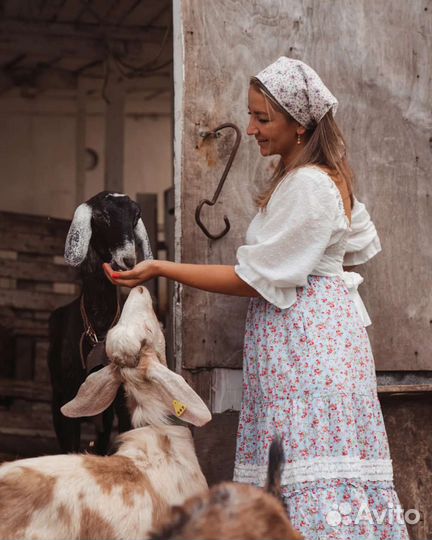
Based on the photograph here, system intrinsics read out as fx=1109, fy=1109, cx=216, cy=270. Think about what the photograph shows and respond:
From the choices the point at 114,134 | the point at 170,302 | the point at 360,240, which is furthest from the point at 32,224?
the point at 360,240

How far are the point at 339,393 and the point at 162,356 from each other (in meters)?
0.79

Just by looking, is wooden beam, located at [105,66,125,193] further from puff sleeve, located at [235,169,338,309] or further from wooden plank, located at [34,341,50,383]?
puff sleeve, located at [235,169,338,309]

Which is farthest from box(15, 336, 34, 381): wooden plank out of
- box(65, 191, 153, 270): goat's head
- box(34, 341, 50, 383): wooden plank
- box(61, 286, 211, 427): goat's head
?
box(61, 286, 211, 427): goat's head

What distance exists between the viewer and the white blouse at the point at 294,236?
14.5ft

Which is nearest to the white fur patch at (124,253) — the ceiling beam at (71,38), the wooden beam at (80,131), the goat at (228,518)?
the goat at (228,518)

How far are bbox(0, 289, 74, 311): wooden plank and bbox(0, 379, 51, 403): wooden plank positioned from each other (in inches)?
49.5

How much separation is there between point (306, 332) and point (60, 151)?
10.3 meters

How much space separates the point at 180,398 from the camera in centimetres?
434

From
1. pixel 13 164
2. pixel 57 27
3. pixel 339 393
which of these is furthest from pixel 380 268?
pixel 13 164

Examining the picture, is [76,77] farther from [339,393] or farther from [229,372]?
[339,393]

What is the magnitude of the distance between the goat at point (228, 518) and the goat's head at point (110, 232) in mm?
2510

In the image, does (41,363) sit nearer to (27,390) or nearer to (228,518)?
(27,390)

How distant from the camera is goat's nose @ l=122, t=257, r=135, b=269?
17.6ft

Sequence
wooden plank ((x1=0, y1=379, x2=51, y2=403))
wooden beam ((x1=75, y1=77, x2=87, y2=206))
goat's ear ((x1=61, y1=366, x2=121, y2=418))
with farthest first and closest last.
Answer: wooden beam ((x1=75, y1=77, x2=87, y2=206)), wooden plank ((x1=0, y1=379, x2=51, y2=403)), goat's ear ((x1=61, y1=366, x2=121, y2=418))
